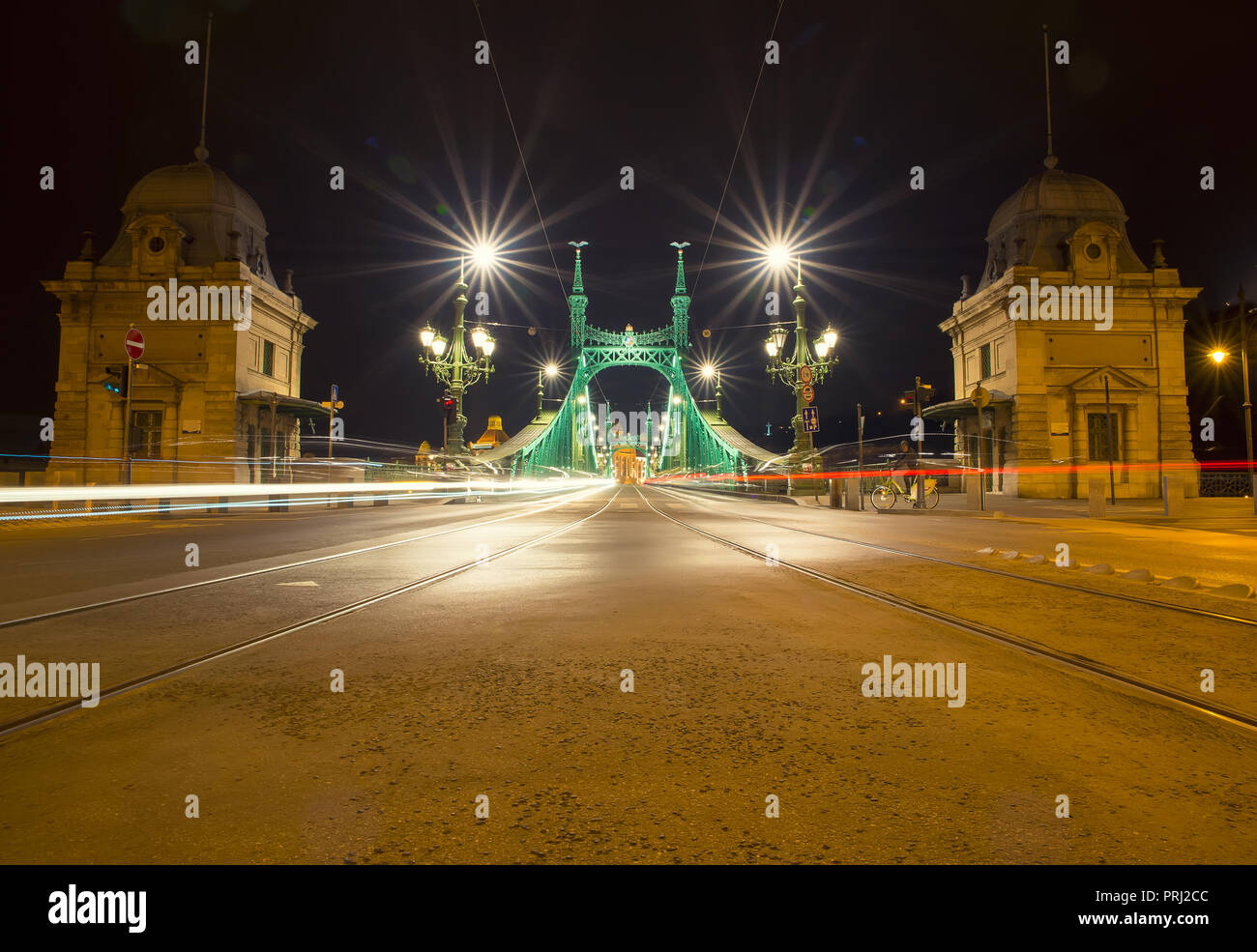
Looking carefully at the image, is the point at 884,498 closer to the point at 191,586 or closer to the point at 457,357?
the point at 457,357

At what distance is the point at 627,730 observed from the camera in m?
2.55

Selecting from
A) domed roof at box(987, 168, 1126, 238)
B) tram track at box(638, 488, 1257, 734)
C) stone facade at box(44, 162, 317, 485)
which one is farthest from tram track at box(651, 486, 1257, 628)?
domed roof at box(987, 168, 1126, 238)

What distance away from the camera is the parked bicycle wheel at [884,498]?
22353 mm

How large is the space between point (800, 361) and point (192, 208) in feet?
100

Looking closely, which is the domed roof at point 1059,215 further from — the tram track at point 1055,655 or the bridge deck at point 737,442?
the tram track at point 1055,655

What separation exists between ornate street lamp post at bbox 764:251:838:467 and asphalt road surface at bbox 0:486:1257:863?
19018 millimetres

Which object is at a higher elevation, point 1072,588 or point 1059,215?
point 1059,215

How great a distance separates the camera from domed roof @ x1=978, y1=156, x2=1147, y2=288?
1297 inches

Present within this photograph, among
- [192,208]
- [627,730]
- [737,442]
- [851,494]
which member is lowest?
[627,730]

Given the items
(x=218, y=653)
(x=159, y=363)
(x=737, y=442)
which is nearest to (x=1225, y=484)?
(x=737, y=442)

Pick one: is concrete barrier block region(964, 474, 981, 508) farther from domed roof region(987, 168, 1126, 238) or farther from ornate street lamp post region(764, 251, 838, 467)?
domed roof region(987, 168, 1126, 238)

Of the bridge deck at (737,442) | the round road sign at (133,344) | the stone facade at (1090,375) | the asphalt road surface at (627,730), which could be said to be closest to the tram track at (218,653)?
the asphalt road surface at (627,730)

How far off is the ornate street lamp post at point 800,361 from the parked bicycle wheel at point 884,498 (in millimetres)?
3700
